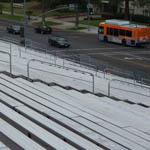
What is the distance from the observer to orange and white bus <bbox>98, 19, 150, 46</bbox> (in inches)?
1998

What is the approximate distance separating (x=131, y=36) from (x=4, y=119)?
37.3 metres

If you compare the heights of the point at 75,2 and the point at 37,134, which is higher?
the point at 75,2

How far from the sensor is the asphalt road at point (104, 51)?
3934cm

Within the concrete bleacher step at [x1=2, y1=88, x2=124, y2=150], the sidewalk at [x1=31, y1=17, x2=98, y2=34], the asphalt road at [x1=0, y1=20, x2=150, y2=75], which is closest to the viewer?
the concrete bleacher step at [x1=2, y1=88, x2=124, y2=150]

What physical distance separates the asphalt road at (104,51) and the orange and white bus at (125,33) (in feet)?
2.62

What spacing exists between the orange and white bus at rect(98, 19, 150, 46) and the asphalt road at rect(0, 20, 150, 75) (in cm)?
80

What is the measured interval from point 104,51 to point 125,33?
5.38m

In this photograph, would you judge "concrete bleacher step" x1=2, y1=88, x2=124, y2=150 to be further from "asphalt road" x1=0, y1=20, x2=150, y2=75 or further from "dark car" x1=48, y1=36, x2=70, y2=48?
"dark car" x1=48, y1=36, x2=70, y2=48

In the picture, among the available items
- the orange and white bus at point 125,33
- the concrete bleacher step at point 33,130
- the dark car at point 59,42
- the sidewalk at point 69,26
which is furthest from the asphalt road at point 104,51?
the concrete bleacher step at point 33,130

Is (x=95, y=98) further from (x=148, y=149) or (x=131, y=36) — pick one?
(x=131, y=36)

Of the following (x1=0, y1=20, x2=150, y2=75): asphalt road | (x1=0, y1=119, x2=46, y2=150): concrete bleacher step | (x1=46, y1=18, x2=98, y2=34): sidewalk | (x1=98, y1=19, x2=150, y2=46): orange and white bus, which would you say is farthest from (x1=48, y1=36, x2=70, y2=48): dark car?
(x1=0, y1=119, x2=46, y2=150): concrete bleacher step

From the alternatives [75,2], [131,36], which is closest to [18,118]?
[131,36]

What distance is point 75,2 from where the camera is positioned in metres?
73.8

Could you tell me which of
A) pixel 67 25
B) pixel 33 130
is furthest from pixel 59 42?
pixel 33 130
